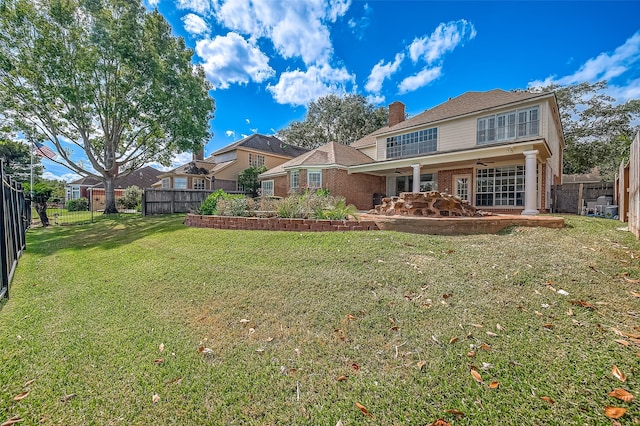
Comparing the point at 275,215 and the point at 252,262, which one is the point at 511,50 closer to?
the point at 275,215

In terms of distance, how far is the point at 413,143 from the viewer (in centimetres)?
1644

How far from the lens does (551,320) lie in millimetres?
2873

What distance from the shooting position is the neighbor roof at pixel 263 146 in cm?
2726

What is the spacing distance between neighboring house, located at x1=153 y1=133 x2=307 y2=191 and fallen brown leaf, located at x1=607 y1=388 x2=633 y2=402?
2599cm

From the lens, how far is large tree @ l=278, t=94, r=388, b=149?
107 ft

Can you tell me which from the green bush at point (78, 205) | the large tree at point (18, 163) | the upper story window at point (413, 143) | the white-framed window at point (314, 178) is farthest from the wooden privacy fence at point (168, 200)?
the large tree at point (18, 163)

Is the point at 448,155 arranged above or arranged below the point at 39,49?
below

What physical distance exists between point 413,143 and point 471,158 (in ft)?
16.4

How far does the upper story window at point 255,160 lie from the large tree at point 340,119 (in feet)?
31.7

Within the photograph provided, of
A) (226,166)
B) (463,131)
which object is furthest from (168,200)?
(463,131)

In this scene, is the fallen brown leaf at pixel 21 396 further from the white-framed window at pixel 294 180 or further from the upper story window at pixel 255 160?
the upper story window at pixel 255 160

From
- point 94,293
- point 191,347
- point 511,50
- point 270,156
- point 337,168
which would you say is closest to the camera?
point 191,347

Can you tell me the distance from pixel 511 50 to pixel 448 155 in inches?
213

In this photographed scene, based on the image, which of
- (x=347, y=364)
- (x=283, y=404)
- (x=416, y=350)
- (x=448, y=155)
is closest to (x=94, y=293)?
(x=283, y=404)
